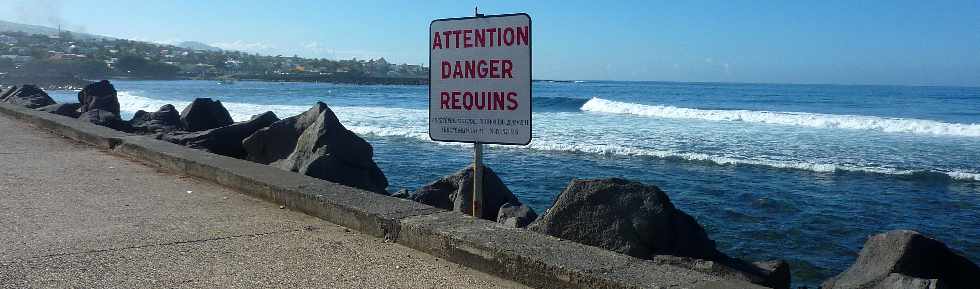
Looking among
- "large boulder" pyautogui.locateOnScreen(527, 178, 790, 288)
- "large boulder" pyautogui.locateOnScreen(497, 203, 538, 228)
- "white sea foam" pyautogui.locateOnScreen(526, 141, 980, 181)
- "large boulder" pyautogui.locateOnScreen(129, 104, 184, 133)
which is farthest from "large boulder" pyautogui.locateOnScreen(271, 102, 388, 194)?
"white sea foam" pyautogui.locateOnScreen(526, 141, 980, 181)

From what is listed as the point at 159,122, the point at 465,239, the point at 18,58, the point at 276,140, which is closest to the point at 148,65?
the point at 18,58

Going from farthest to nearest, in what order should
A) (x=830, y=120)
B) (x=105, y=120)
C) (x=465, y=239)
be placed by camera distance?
1. (x=830, y=120)
2. (x=105, y=120)
3. (x=465, y=239)

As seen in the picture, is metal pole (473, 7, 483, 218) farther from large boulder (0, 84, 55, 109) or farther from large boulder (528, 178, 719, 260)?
large boulder (0, 84, 55, 109)

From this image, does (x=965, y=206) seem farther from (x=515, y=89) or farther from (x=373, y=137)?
(x=373, y=137)

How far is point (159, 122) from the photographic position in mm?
15148

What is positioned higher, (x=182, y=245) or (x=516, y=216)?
(x=182, y=245)

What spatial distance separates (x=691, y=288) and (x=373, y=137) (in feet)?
57.1

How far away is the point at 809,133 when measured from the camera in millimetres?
23484

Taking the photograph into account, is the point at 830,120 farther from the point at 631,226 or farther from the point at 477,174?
the point at 477,174

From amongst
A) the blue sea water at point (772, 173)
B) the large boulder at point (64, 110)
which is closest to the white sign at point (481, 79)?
the blue sea water at point (772, 173)

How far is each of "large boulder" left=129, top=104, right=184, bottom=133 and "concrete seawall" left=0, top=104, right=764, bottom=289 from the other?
8.00 m

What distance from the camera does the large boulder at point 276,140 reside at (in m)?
9.70

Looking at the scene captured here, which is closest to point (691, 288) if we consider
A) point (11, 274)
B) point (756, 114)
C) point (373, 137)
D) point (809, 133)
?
point (11, 274)

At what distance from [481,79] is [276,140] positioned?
5897mm
